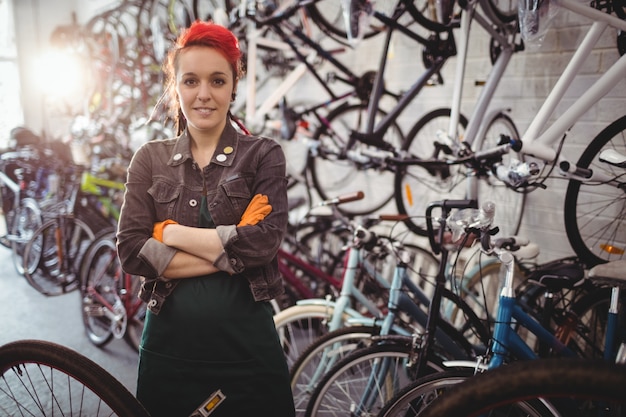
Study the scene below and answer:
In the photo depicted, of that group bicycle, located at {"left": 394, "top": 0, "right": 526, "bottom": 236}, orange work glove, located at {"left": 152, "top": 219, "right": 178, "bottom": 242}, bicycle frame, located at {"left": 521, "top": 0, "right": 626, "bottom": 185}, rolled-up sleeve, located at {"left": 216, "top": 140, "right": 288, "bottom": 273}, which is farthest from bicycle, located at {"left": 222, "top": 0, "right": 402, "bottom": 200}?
orange work glove, located at {"left": 152, "top": 219, "right": 178, "bottom": 242}

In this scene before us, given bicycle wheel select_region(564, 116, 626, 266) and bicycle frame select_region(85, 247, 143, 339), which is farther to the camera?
bicycle frame select_region(85, 247, 143, 339)

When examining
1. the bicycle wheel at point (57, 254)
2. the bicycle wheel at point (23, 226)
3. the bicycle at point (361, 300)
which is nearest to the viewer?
the bicycle at point (361, 300)

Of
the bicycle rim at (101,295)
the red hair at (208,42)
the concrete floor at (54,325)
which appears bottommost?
the concrete floor at (54,325)

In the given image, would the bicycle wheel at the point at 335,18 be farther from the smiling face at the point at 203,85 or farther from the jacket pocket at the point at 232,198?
the jacket pocket at the point at 232,198

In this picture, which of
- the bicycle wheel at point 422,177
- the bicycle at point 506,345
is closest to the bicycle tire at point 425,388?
the bicycle at point 506,345

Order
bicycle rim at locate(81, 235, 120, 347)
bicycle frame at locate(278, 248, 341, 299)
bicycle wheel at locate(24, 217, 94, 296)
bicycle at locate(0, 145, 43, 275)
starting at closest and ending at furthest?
bicycle frame at locate(278, 248, 341, 299)
bicycle rim at locate(81, 235, 120, 347)
bicycle wheel at locate(24, 217, 94, 296)
bicycle at locate(0, 145, 43, 275)

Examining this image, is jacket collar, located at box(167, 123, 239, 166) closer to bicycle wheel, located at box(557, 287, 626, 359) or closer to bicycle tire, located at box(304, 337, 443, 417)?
bicycle tire, located at box(304, 337, 443, 417)

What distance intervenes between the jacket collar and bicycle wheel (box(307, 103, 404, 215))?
4.48 feet

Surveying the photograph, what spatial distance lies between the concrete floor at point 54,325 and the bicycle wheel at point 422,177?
1751 mm

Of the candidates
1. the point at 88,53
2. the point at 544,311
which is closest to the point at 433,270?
the point at 544,311

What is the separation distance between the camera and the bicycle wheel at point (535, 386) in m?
0.75

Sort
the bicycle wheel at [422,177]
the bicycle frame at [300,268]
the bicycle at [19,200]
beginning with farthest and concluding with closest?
the bicycle at [19,200] → the bicycle frame at [300,268] → the bicycle wheel at [422,177]

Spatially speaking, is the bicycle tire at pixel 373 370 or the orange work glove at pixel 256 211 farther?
the bicycle tire at pixel 373 370

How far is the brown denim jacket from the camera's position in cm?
118
